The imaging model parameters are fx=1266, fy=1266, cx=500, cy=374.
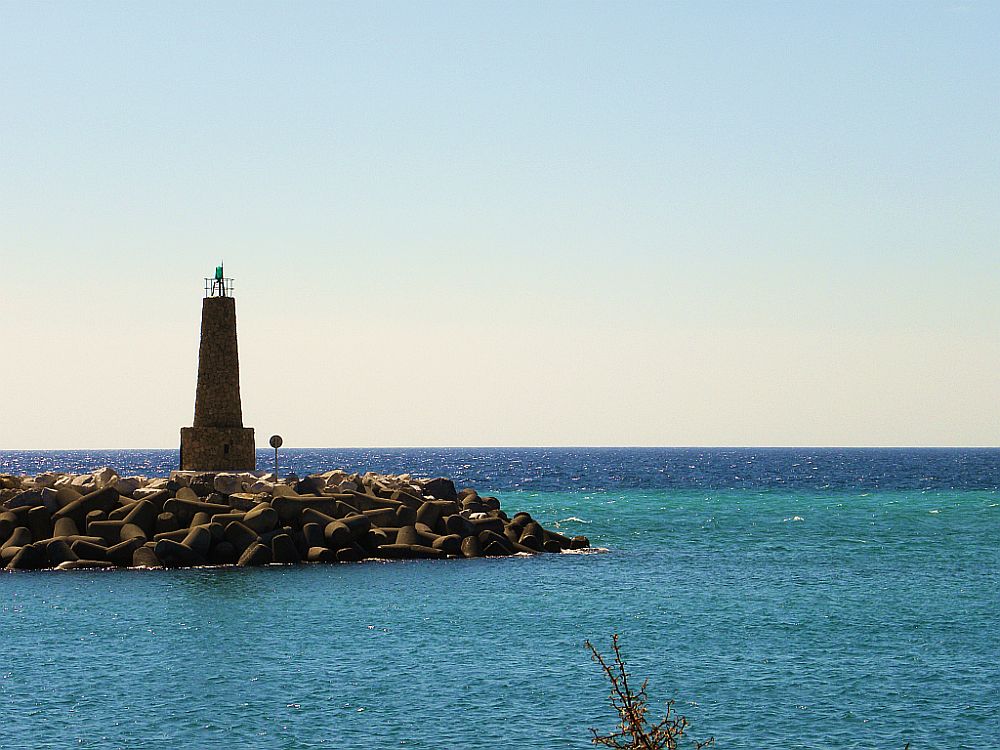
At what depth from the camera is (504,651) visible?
26.2 metres

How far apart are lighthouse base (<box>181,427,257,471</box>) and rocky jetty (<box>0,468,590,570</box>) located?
2331mm

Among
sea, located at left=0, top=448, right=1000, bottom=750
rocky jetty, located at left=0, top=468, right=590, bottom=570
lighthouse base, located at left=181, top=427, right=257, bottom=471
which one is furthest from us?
lighthouse base, located at left=181, top=427, right=257, bottom=471

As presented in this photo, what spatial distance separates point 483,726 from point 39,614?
590 inches

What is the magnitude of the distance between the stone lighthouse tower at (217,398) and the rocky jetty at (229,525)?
2.52 m

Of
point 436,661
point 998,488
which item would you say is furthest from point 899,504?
point 436,661

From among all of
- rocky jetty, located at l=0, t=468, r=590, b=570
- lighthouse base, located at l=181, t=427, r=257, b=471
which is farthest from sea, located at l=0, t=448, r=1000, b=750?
lighthouse base, located at l=181, t=427, r=257, b=471

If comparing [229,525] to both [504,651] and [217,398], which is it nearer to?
[217,398]

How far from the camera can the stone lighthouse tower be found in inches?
1956

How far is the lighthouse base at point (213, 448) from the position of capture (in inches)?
1954

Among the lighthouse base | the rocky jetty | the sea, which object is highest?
the lighthouse base

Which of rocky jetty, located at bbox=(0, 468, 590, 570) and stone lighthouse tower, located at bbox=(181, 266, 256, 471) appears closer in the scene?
rocky jetty, located at bbox=(0, 468, 590, 570)

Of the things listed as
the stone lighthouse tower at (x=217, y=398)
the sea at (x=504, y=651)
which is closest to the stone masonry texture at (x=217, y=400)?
the stone lighthouse tower at (x=217, y=398)

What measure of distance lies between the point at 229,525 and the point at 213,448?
32.8 ft

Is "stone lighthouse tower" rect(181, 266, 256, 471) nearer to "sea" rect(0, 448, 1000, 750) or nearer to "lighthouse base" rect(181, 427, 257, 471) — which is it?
"lighthouse base" rect(181, 427, 257, 471)
